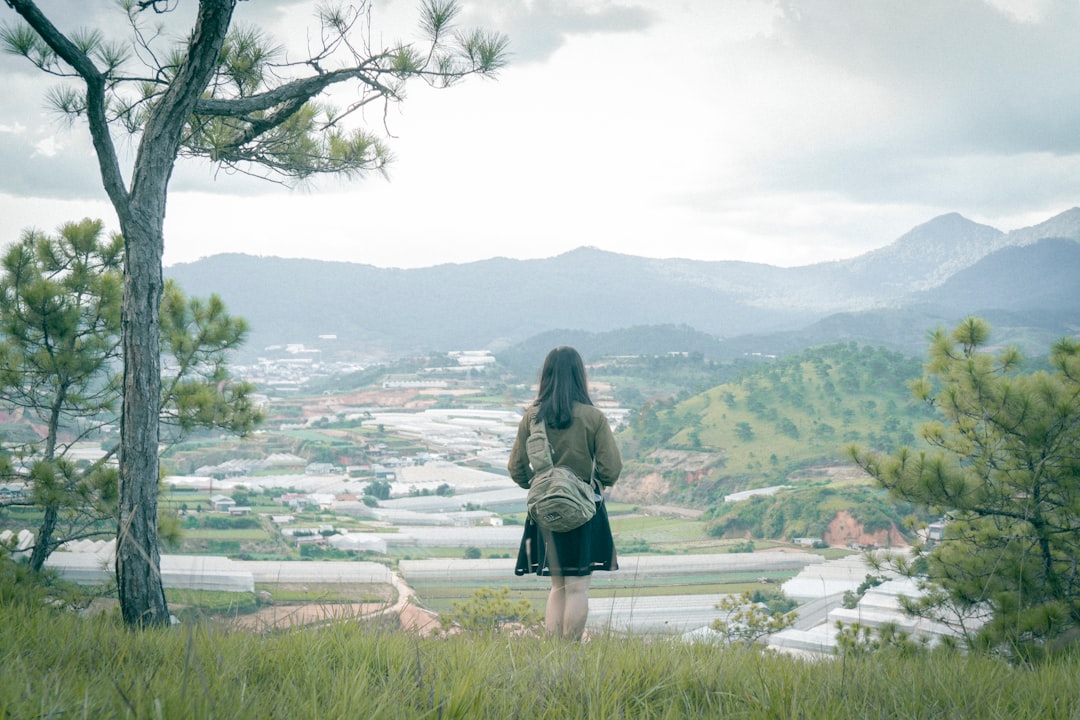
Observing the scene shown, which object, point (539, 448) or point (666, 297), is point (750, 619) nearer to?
point (539, 448)

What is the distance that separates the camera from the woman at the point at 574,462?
2945 millimetres

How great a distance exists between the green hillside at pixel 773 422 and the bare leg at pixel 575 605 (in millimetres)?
29445

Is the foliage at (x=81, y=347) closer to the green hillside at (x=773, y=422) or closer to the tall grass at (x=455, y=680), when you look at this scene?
the tall grass at (x=455, y=680)

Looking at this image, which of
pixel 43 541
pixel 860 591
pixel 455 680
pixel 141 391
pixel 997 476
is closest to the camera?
pixel 455 680

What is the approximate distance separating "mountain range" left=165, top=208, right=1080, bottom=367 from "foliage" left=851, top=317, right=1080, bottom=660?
1612 inches

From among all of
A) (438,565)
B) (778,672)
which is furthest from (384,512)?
(778,672)

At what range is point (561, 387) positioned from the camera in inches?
117

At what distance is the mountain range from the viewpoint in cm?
5122

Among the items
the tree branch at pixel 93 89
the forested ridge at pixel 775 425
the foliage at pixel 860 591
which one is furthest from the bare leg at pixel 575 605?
the forested ridge at pixel 775 425

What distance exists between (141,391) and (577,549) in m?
1.83

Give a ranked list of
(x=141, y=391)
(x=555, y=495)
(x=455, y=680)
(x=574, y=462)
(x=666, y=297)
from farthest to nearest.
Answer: (x=666, y=297) → (x=141, y=391) → (x=574, y=462) → (x=555, y=495) → (x=455, y=680)

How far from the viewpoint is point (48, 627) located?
203 centimetres

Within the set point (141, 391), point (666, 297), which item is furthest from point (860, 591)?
point (666, 297)

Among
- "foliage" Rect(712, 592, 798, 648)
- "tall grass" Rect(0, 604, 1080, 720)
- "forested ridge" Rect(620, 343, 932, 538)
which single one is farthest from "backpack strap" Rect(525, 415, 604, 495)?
"forested ridge" Rect(620, 343, 932, 538)
